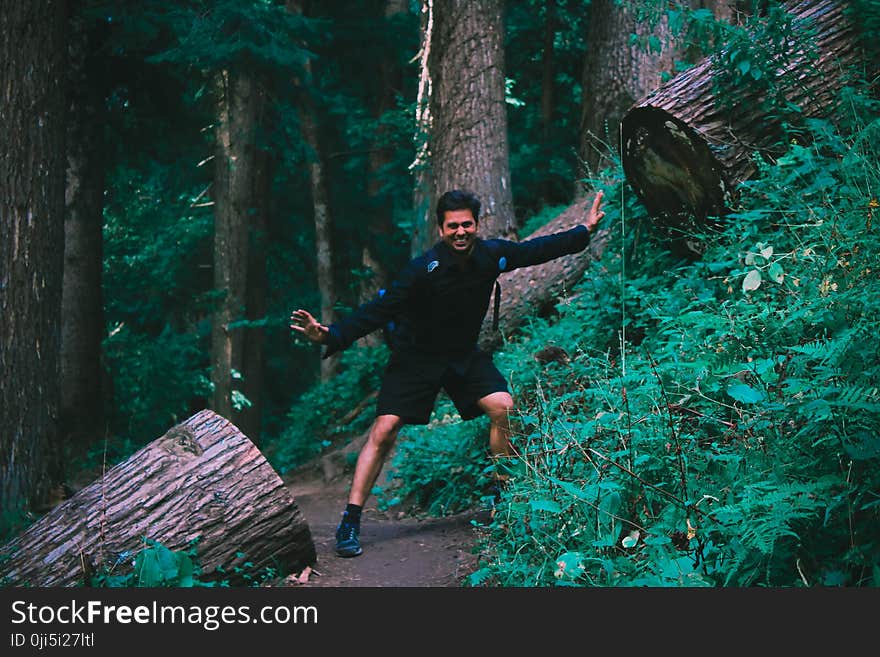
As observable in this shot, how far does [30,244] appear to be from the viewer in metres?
6.58

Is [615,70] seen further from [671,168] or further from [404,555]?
[404,555]

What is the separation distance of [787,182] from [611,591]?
396 cm

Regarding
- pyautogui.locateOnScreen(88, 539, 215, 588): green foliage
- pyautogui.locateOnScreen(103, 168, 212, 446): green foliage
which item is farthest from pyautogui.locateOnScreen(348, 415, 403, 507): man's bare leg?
pyautogui.locateOnScreen(103, 168, 212, 446): green foliage

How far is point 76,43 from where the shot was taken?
11172 millimetres

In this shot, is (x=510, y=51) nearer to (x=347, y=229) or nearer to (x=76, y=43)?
(x=347, y=229)

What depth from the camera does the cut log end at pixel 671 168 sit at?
6492 millimetres

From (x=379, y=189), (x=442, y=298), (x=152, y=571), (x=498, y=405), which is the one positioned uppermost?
(x=379, y=189)

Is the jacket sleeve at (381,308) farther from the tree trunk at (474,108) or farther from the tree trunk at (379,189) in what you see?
the tree trunk at (379,189)

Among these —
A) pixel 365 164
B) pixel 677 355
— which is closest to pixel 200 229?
pixel 365 164

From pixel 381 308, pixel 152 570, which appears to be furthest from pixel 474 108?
pixel 152 570

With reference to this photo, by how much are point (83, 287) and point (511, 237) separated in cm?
700

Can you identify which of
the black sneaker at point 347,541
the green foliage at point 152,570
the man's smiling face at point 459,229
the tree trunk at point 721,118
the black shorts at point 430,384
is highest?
the tree trunk at point 721,118

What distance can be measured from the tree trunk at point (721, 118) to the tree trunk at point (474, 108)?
10.1 feet

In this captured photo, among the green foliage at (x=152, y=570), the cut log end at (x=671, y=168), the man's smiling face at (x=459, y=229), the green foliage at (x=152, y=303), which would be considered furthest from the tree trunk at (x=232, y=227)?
the green foliage at (x=152, y=570)
